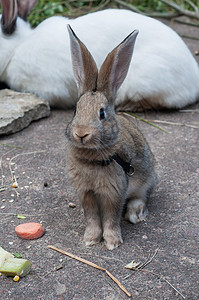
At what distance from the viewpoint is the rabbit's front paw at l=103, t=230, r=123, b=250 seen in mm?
2729

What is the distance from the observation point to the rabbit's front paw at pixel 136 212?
298 cm

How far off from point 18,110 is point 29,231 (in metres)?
1.81

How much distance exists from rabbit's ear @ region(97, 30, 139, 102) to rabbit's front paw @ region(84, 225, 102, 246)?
2.52 feet

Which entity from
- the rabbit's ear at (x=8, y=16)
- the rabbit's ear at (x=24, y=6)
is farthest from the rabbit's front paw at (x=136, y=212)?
the rabbit's ear at (x=24, y=6)

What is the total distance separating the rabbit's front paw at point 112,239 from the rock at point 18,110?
70.4 inches

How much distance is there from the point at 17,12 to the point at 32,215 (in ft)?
9.06

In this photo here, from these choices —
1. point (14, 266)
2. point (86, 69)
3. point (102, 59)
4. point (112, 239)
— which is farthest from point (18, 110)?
point (14, 266)

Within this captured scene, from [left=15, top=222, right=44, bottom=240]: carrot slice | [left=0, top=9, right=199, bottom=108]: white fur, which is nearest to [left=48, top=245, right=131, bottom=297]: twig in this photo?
[left=15, top=222, right=44, bottom=240]: carrot slice

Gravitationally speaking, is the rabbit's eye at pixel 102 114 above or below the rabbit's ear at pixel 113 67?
below

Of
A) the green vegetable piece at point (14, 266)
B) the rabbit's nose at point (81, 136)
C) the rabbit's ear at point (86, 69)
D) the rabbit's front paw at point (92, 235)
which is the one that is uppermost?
the rabbit's ear at point (86, 69)

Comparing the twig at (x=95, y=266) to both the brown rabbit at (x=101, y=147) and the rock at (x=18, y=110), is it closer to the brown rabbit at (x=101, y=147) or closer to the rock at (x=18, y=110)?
the brown rabbit at (x=101, y=147)

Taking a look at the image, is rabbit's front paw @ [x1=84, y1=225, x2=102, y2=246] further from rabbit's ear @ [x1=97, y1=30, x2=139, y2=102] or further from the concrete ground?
rabbit's ear @ [x1=97, y1=30, x2=139, y2=102]

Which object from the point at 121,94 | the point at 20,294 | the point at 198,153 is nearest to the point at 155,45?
the point at 121,94

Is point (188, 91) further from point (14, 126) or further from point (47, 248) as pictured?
point (47, 248)
